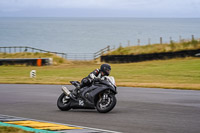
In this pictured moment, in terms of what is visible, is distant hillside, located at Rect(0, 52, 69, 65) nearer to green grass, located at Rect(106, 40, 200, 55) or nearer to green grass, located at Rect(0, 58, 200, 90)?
green grass, located at Rect(0, 58, 200, 90)

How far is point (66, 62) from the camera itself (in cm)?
4738

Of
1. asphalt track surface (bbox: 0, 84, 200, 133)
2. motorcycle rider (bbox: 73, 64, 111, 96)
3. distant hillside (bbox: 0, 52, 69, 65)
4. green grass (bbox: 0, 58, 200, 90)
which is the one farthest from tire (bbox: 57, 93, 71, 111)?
distant hillside (bbox: 0, 52, 69, 65)

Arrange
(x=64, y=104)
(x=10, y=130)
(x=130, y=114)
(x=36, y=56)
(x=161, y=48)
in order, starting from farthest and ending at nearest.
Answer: (x=36, y=56)
(x=161, y=48)
(x=64, y=104)
(x=130, y=114)
(x=10, y=130)

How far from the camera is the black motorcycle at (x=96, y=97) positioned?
33.1 ft

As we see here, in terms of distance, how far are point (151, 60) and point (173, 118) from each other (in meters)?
31.3

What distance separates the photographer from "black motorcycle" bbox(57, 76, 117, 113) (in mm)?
10078

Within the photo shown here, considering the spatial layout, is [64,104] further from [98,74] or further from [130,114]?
[130,114]

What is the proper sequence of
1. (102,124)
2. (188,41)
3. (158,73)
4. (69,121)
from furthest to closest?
(188,41) < (158,73) < (69,121) < (102,124)

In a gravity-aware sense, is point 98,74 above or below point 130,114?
above

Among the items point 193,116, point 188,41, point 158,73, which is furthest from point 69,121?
point 188,41

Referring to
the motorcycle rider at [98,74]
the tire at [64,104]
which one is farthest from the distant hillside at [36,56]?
the motorcycle rider at [98,74]

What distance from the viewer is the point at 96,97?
10406mm

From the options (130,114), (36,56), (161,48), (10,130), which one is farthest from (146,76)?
(36,56)

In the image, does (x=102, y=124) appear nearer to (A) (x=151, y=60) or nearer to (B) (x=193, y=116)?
(B) (x=193, y=116)
